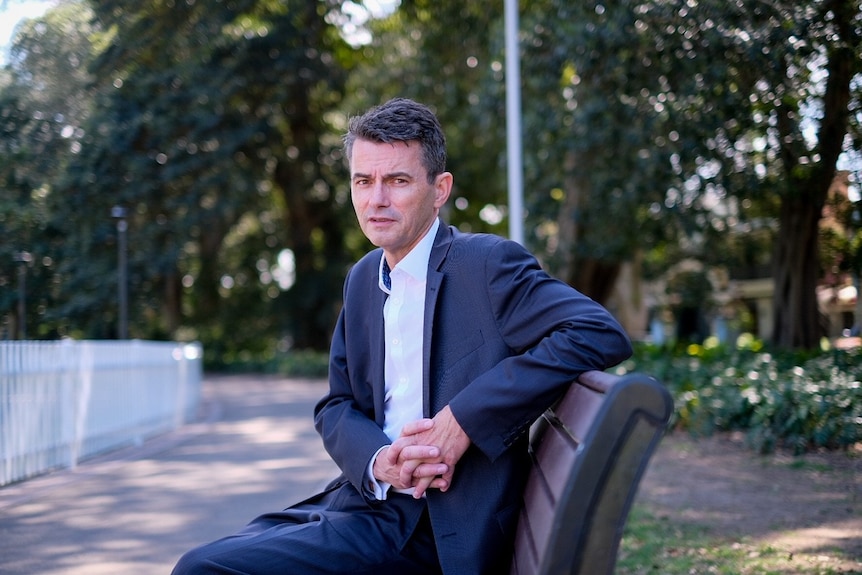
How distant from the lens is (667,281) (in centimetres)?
2798

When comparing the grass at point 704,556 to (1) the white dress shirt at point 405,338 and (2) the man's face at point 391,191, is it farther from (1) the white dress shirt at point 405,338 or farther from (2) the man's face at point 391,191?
(2) the man's face at point 391,191

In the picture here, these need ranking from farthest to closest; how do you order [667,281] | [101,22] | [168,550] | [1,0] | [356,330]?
1. [667,281]
2. [101,22]
3. [1,0]
4. [168,550]
5. [356,330]

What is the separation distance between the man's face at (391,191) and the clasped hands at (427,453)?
23.1 inches

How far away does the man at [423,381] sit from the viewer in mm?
2336

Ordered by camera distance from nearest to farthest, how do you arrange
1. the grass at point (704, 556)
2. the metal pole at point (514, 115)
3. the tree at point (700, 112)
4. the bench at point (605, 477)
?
the bench at point (605, 477) → the grass at point (704, 556) → the tree at point (700, 112) → the metal pole at point (514, 115)

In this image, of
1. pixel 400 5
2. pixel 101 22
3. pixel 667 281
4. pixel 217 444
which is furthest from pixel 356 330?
pixel 667 281

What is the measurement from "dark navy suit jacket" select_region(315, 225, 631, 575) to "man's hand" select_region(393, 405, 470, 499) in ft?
Result: 0.12

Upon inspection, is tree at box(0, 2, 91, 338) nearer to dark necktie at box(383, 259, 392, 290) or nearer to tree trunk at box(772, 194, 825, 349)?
dark necktie at box(383, 259, 392, 290)

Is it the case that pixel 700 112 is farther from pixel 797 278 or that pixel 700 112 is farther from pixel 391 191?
pixel 391 191

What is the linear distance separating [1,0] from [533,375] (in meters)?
6.10

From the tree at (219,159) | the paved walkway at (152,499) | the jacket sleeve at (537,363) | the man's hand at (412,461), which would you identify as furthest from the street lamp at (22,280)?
the jacket sleeve at (537,363)

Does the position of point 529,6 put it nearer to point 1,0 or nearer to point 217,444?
Answer: point 217,444

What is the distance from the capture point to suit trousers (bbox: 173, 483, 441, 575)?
2328mm

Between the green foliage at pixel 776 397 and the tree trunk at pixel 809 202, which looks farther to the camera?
the green foliage at pixel 776 397
